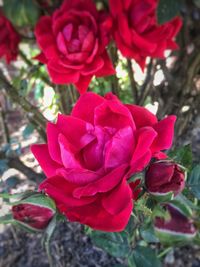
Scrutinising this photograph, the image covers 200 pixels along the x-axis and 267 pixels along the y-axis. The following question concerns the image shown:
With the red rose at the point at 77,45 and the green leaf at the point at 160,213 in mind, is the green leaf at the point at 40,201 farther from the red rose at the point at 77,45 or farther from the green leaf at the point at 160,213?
the red rose at the point at 77,45

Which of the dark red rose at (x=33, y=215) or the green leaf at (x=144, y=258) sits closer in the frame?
the dark red rose at (x=33, y=215)

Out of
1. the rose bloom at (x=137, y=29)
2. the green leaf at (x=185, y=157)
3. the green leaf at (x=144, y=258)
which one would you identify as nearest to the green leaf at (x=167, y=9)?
the rose bloom at (x=137, y=29)

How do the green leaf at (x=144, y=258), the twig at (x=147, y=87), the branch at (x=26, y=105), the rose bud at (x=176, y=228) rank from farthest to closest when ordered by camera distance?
the twig at (x=147, y=87), the branch at (x=26, y=105), the green leaf at (x=144, y=258), the rose bud at (x=176, y=228)

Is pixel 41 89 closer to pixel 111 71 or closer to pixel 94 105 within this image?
pixel 111 71

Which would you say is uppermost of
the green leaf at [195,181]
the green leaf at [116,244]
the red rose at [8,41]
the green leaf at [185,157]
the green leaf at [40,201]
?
the red rose at [8,41]

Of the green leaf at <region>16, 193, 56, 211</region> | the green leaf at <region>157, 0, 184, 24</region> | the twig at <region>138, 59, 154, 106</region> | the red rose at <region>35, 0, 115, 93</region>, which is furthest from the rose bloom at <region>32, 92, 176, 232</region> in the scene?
the twig at <region>138, 59, 154, 106</region>

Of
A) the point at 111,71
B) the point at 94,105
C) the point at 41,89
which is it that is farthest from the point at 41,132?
the point at 94,105
